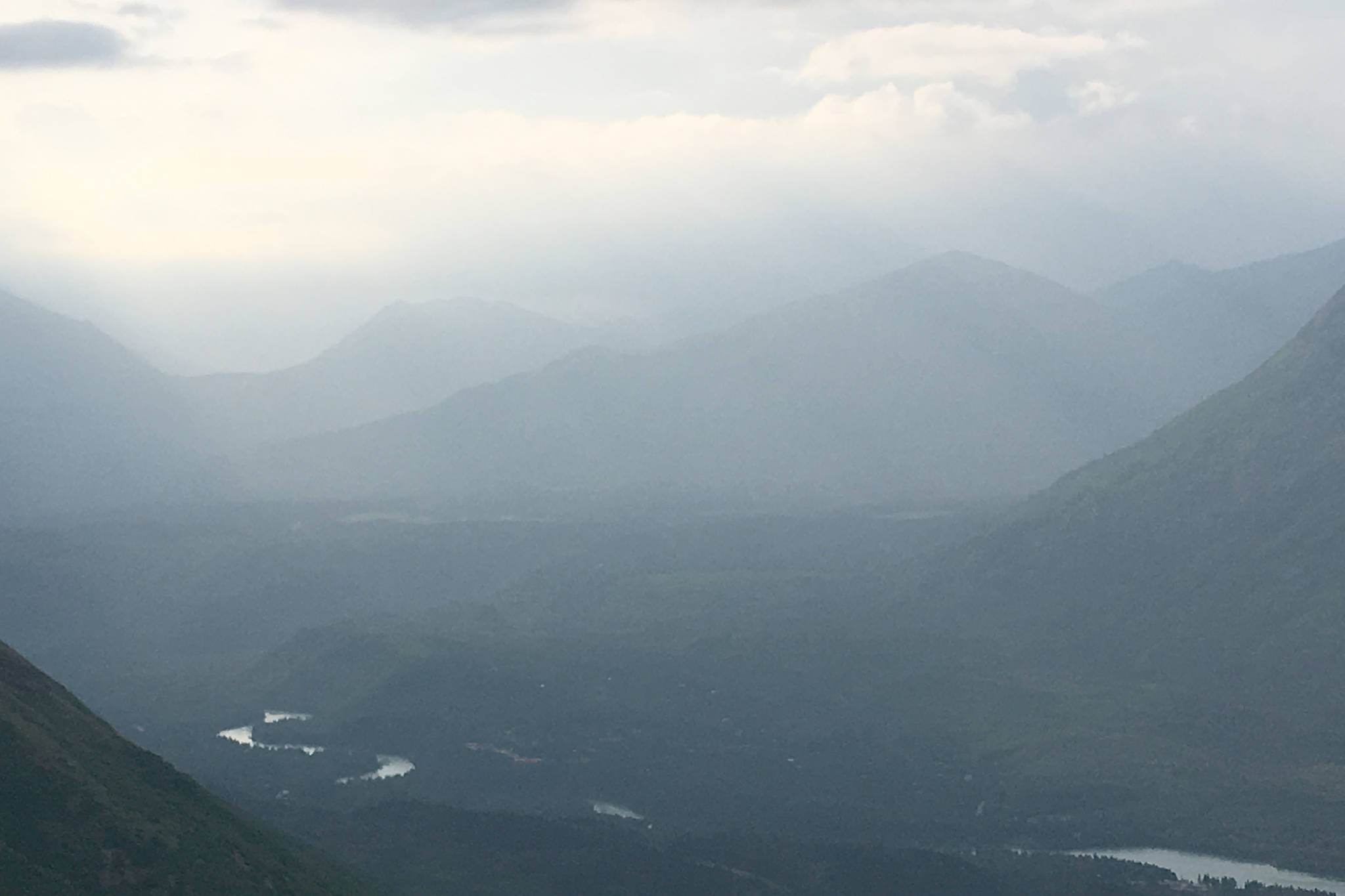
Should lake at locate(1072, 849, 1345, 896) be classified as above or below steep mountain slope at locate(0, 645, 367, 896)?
below

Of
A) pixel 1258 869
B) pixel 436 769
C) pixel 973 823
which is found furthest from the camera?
pixel 436 769

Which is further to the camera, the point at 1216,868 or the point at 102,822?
the point at 1216,868

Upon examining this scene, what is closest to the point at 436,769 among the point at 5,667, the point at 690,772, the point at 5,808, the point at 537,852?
the point at 690,772

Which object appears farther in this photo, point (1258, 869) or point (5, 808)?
point (1258, 869)

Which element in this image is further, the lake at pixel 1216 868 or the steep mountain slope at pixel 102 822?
the lake at pixel 1216 868

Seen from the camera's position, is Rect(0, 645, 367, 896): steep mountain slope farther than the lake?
No

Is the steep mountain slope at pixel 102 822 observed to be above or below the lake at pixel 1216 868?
above

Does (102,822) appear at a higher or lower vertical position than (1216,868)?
higher

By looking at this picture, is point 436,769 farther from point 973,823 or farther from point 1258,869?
point 1258,869
